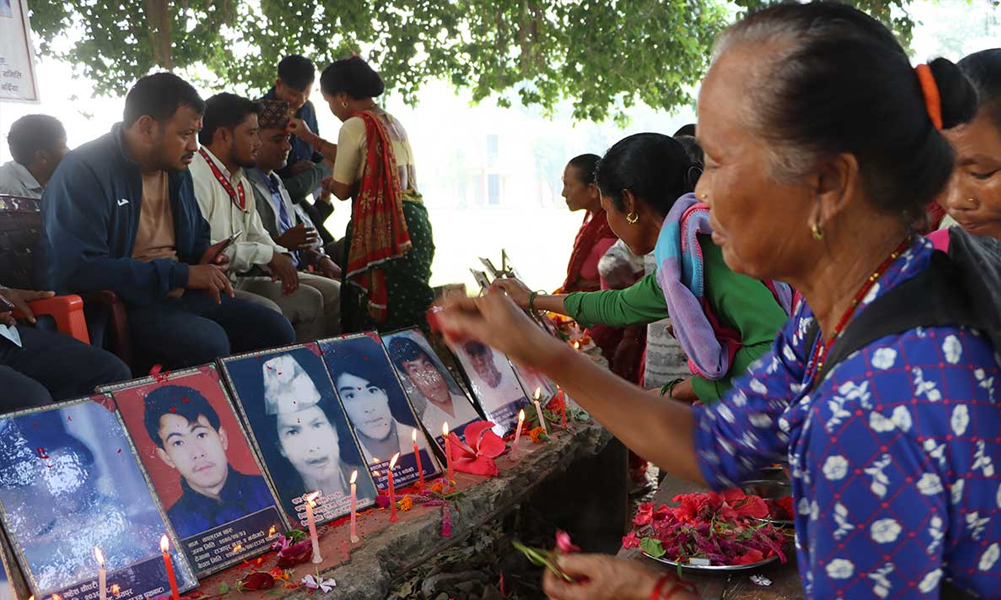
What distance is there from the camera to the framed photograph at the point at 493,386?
3402 mm

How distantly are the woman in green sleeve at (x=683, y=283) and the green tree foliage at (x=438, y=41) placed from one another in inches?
187

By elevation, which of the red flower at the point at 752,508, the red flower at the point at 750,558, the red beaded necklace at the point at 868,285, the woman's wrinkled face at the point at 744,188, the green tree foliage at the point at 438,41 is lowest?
the red flower at the point at 750,558

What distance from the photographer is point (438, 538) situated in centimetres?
256

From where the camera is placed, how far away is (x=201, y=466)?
7.68 feet

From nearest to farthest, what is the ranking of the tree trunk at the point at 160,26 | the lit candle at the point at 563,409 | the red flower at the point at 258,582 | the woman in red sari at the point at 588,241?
the red flower at the point at 258,582 < the lit candle at the point at 563,409 < the woman in red sari at the point at 588,241 < the tree trunk at the point at 160,26

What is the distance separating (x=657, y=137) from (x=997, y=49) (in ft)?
3.77

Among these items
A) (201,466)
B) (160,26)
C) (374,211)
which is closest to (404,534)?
(201,466)

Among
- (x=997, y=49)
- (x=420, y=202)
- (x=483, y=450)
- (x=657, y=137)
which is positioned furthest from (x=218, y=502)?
(x=420, y=202)

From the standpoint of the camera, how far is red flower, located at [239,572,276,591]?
2.05 metres

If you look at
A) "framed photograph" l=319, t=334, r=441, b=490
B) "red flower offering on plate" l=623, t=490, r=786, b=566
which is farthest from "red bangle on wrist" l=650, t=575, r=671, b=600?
"framed photograph" l=319, t=334, r=441, b=490

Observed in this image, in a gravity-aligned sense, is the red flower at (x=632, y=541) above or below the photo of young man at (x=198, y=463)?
below

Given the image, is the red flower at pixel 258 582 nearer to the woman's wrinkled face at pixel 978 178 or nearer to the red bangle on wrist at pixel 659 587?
the red bangle on wrist at pixel 659 587

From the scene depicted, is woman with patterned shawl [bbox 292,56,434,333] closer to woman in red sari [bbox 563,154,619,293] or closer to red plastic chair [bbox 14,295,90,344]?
woman in red sari [bbox 563,154,619,293]

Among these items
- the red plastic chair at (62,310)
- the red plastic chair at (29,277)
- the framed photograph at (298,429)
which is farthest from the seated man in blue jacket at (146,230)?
→ the framed photograph at (298,429)
